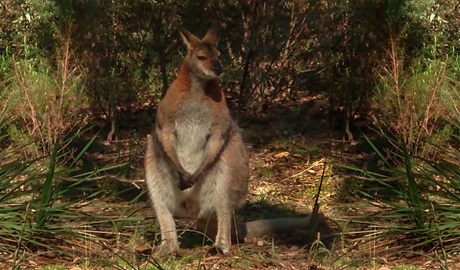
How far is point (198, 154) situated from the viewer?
732 cm

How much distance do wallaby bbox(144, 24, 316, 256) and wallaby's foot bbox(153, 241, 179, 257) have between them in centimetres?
20

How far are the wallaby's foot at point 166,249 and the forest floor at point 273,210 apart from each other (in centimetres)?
7

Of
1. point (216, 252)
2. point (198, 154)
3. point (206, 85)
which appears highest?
point (206, 85)

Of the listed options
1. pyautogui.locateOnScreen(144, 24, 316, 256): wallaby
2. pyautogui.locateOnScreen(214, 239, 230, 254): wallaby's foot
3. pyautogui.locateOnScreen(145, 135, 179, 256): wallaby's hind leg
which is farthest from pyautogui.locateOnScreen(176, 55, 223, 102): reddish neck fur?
pyautogui.locateOnScreen(214, 239, 230, 254): wallaby's foot

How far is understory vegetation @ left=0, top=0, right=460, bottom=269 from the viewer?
7.90 m

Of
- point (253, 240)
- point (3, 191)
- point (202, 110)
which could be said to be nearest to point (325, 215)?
point (253, 240)

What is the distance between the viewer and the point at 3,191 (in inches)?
267

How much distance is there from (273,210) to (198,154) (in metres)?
1.32

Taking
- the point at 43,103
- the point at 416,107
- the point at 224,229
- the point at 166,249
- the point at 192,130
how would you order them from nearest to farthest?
the point at 166,249
the point at 224,229
the point at 192,130
the point at 416,107
the point at 43,103

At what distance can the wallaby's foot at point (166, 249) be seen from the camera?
6801 mm

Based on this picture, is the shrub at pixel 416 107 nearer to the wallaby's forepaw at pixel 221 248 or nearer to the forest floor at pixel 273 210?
the forest floor at pixel 273 210

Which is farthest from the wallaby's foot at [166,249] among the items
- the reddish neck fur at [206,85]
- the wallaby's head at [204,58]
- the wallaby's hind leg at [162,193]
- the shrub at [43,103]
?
the shrub at [43,103]

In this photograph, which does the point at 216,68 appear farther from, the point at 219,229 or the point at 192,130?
the point at 219,229

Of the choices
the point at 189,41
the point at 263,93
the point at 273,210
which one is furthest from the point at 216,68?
the point at 263,93
